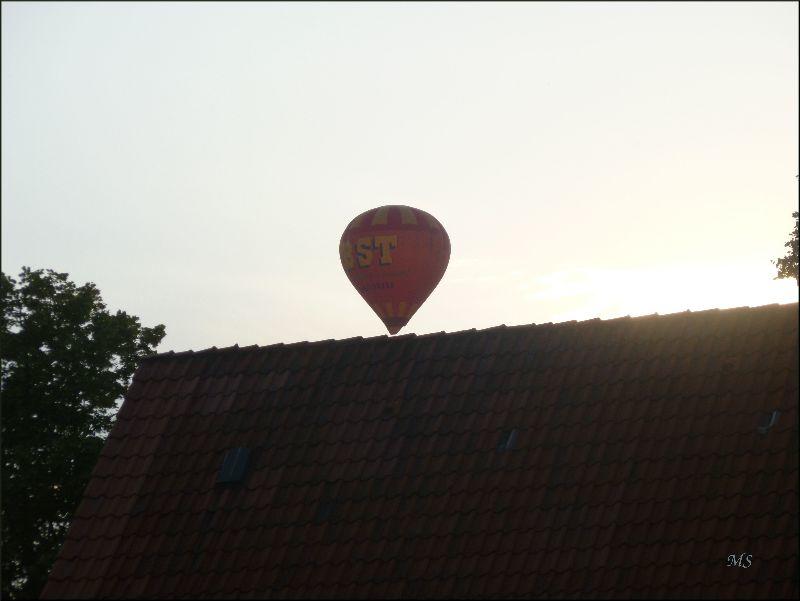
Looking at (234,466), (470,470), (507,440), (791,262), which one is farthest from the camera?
(791,262)

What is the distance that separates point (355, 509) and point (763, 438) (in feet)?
20.4

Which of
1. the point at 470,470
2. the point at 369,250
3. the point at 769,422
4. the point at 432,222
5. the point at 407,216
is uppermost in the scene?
the point at 432,222

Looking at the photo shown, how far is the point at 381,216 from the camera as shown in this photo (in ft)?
121

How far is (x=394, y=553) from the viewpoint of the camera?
21.5m

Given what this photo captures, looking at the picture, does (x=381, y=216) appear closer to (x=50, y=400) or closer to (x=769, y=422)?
(x=50, y=400)

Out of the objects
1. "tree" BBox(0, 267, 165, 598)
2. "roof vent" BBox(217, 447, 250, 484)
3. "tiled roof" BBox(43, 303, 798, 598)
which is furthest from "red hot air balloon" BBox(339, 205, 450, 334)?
"roof vent" BBox(217, 447, 250, 484)

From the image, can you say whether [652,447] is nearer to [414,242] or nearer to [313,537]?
[313,537]

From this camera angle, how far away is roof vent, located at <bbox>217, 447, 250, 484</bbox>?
23562 millimetres

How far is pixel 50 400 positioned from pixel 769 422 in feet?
76.5

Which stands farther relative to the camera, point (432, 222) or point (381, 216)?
point (432, 222)

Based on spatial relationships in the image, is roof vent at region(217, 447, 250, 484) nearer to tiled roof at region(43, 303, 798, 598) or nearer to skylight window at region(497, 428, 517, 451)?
tiled roof at region(43, 303, 798, 598)

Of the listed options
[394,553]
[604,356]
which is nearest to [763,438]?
[604,356]

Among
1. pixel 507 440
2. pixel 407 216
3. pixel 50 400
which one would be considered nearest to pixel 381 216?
pixel 407 216

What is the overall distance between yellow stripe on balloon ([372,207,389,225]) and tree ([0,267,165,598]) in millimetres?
7717
